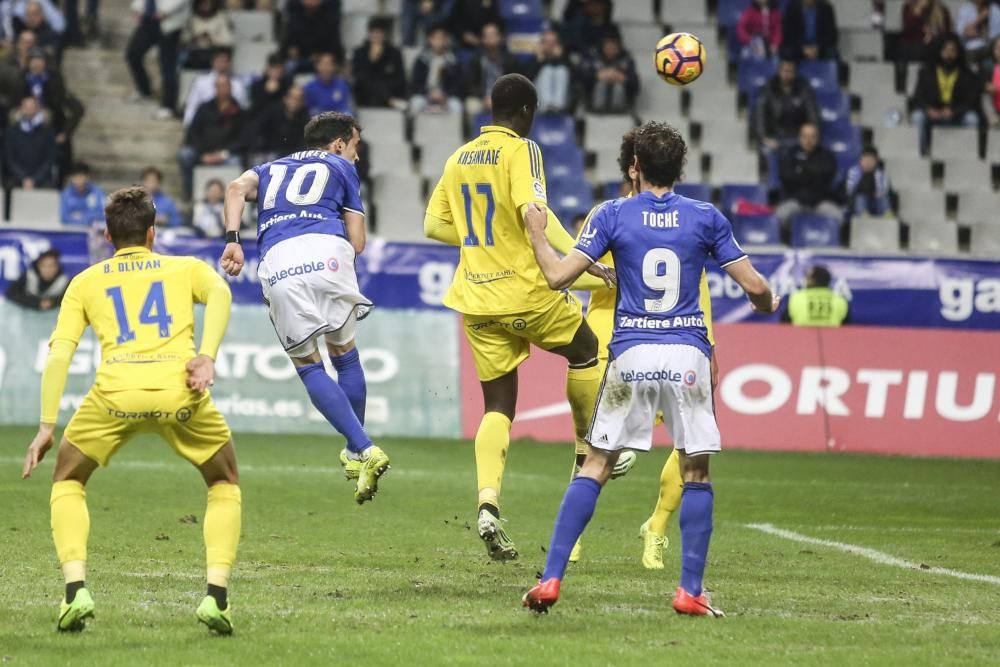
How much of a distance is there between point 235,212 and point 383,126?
13.5m

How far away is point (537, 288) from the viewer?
9.16m

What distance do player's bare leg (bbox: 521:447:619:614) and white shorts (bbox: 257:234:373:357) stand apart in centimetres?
273

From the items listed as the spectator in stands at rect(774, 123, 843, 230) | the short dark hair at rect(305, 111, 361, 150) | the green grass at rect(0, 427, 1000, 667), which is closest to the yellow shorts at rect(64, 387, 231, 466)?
the green grass at rect(0, 427, 1000, 667)

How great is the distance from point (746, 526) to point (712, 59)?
13.9 m

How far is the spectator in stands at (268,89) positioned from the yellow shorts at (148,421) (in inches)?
596

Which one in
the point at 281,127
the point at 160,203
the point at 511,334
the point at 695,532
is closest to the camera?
the point at 695,532

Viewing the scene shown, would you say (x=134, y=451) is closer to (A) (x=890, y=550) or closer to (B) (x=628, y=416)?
(A) (x=890, y=550)

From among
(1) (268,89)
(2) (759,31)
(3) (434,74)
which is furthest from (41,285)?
(2) (759,31)

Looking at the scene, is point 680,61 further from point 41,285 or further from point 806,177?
point 806,177

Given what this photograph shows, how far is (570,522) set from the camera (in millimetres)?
7527

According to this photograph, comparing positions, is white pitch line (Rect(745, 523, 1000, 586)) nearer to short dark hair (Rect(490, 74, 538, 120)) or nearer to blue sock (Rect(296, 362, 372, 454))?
blue sock (Rect(296, 362, 372, 454))

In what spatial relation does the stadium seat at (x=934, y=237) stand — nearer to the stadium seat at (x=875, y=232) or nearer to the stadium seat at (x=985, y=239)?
the stadium seat at (x=985, y=239)

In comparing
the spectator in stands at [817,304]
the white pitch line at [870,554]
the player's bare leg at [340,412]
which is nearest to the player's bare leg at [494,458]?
the player's bare leg at [340,412]

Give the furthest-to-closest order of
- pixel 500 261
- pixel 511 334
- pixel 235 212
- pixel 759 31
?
pixel 759 31
pixel 235 212
pixel 511 334
pixel 500 261
